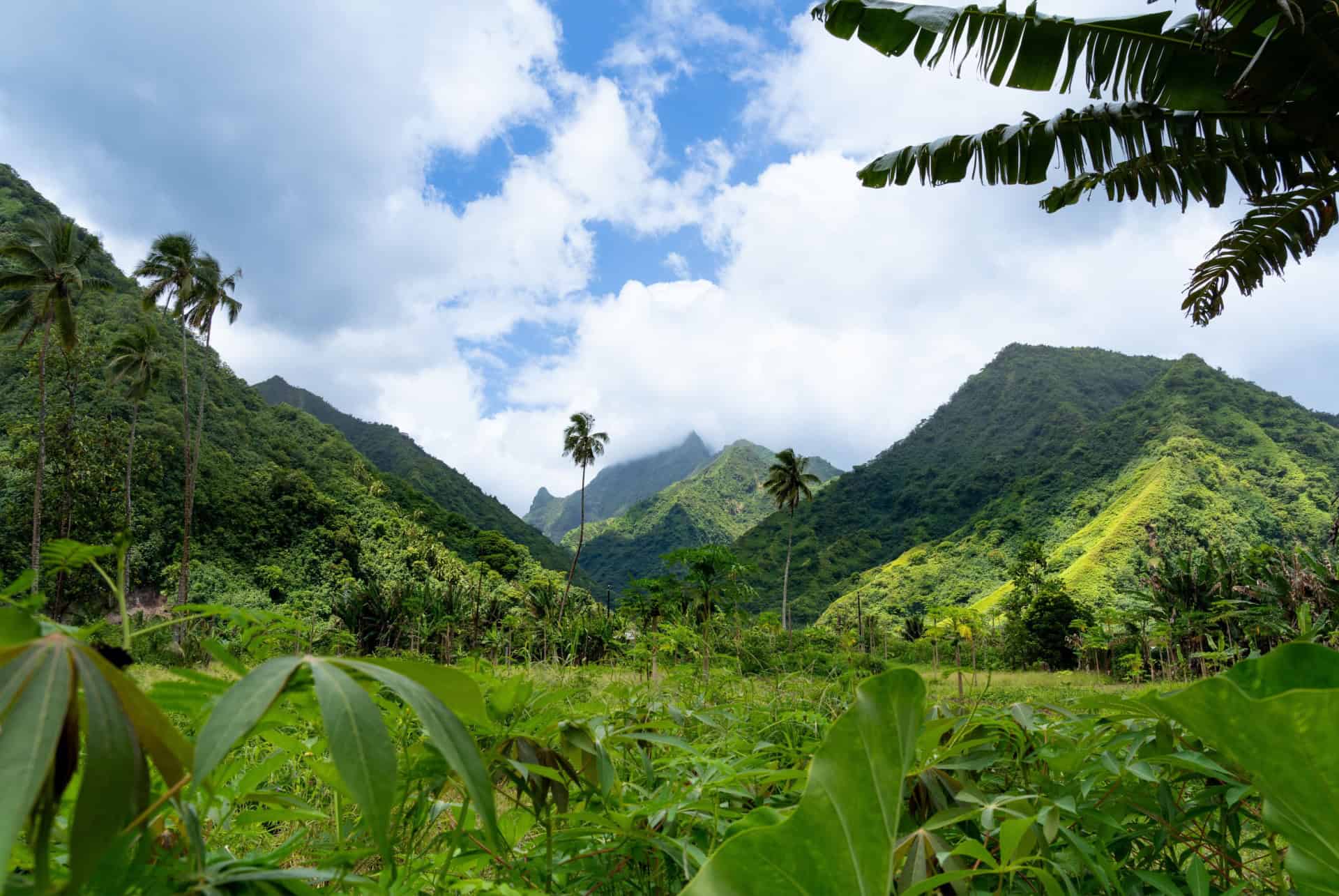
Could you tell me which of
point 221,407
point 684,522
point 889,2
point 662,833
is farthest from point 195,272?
point 684,522

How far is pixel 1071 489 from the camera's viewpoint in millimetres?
52562

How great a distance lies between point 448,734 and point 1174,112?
4560 mm

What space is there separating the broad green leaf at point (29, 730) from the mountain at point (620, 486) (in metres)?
124

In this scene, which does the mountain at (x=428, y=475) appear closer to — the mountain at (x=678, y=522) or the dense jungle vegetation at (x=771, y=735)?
the mountain at (x=678, y=522)

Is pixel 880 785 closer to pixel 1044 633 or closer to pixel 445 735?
pixel 445 735

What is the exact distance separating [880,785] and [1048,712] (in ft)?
2.32

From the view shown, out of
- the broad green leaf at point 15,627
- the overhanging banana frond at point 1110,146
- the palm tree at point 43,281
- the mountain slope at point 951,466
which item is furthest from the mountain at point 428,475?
the broad green leaf at point 15,627

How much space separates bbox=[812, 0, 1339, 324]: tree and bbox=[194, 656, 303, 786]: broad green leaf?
356 cm

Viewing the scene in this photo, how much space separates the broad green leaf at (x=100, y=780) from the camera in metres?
0.24

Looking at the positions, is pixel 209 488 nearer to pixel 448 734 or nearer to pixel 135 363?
pixel 135 363

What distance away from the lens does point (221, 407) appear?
38.7 meters

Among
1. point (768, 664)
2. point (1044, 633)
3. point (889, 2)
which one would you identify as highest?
point (889, 2)

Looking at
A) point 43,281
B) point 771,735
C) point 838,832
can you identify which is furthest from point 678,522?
point 838,832

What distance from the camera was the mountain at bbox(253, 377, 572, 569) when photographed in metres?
55.7
